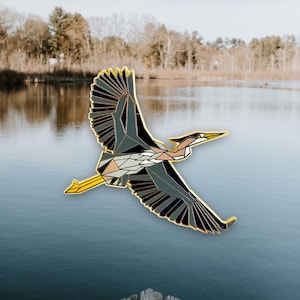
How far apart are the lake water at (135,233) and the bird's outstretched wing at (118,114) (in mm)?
752

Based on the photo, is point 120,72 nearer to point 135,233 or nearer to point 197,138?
point 197,138

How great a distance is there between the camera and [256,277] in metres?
3.16

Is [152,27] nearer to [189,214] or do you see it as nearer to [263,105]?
[263,105]

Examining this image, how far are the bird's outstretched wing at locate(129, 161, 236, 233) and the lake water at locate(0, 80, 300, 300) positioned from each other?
15.4 inches

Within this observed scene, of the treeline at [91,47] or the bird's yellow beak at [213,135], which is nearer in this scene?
the bird's yellow beak at [213,135]

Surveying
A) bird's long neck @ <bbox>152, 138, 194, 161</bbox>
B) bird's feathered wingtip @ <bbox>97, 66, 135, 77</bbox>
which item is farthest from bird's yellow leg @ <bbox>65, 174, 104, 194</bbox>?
bird's feathered wingtip @ <bbox>97, 66, 135, 77</bbox>

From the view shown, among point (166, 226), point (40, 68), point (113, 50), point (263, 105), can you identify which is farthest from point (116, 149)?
point (113, 50)

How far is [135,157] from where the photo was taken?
3.20 m

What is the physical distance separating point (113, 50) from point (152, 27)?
71.3 inches

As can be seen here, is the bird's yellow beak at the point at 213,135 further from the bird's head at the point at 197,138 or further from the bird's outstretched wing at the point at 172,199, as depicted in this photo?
the bird's outstretched wing at the point at 172,199

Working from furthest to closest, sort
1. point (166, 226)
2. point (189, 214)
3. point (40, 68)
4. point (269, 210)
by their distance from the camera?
point (40, 68) → point (269, 210) → point (166, 226) → point (189, 214)

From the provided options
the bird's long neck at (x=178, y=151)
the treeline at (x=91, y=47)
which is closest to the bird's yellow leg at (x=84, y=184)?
the bird's long neck at (x=178, y=151)

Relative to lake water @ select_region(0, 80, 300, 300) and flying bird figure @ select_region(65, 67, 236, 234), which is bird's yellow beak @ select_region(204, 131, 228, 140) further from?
lake water @ select_region(0, 80, 300, 300)

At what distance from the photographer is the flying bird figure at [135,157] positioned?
119 inches
